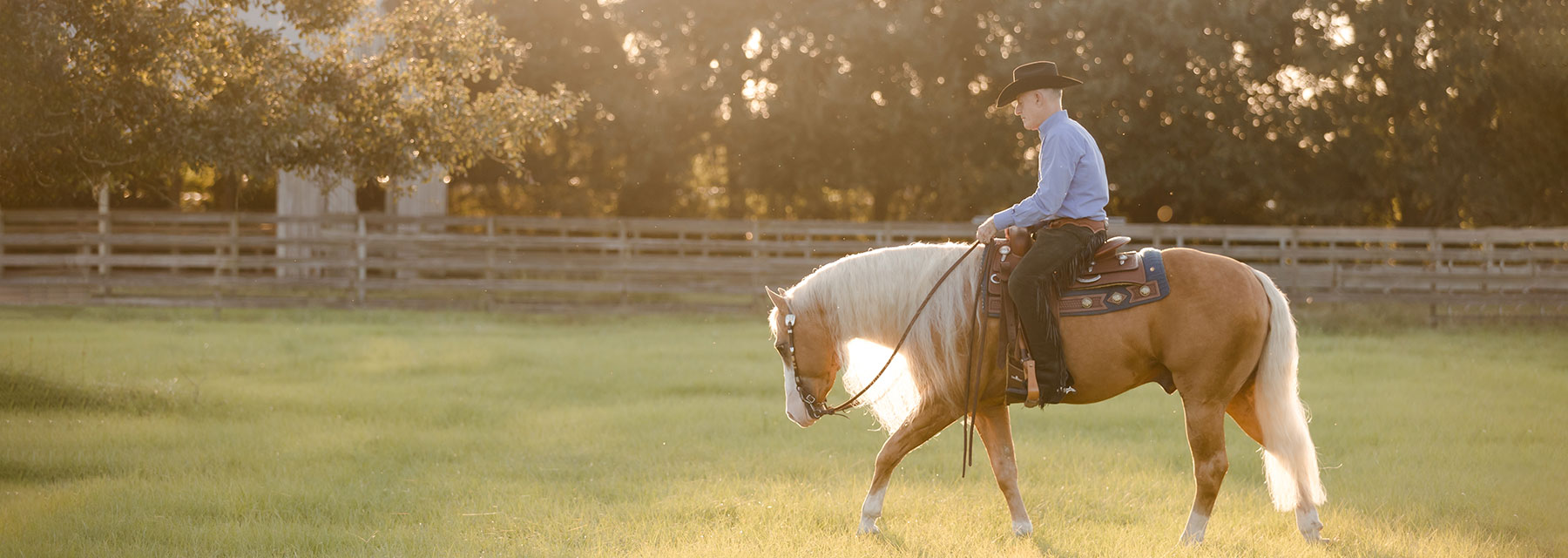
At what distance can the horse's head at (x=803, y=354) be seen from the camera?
19.1 ft

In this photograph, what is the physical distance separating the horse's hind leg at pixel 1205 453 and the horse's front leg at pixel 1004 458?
2.51 ft

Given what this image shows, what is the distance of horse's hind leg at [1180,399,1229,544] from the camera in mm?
5406

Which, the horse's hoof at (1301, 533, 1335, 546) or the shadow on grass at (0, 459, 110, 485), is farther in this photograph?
the shadow on grass at (0, 459, 110, 485)

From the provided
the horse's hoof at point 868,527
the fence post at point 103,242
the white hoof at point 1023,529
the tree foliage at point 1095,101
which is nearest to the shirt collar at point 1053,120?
the white hoof at point 1023,529

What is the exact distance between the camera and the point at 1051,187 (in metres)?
5.31

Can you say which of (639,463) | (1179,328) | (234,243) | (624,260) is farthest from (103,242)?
(1179,328)

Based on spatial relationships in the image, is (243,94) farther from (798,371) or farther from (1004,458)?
(1004,458)

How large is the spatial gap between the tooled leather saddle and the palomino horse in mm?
60

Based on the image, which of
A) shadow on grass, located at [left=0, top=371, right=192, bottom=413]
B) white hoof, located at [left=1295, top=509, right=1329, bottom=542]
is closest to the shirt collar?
white hoof, located at [left=1295, top=509, right=1329, bottom=542]

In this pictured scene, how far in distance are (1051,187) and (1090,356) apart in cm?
85

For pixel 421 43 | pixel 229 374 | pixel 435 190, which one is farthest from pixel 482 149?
pixel 435 190

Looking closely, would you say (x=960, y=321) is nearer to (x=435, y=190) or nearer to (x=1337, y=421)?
(x=1337, y=421)

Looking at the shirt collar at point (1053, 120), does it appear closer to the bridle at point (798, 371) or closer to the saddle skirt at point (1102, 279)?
the saddle skirt at point (1102, 279)

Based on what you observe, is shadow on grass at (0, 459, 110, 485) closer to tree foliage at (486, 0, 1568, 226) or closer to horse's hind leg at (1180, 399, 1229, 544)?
horse's hind leg at (1180, 399, 1229, 544)
